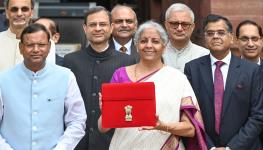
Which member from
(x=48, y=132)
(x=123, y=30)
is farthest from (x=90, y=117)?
(x=123, y=30)

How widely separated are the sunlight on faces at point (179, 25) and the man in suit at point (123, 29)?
439mm

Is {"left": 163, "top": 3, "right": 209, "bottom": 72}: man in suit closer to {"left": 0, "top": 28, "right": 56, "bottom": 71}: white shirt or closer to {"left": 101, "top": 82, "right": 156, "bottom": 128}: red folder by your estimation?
{"left": 0, "top": 28, "right": 56, "bottom": 71}: white shirt

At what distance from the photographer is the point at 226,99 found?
572cm

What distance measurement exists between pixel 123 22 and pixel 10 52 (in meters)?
1.24

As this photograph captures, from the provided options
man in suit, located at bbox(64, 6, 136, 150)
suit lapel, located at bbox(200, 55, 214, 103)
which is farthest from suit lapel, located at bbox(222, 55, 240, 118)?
man in suit, located at bbox(64, 6, 136, 150)

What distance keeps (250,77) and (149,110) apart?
3.58ft

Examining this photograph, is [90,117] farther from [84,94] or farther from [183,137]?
[183,137]

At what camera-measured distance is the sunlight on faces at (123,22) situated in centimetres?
682

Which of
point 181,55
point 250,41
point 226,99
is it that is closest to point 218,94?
point 226,99

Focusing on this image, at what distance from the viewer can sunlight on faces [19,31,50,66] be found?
205 inches

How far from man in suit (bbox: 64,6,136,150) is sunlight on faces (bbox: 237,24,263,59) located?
1.47 m

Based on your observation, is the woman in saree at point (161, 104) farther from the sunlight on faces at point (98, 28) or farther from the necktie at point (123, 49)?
the necktie at point (123, 49)

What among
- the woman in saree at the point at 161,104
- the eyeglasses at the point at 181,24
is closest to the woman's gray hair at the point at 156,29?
the woman in saree at the point at 161,104

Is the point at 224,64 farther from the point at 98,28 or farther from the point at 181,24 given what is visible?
the point at 98,28
